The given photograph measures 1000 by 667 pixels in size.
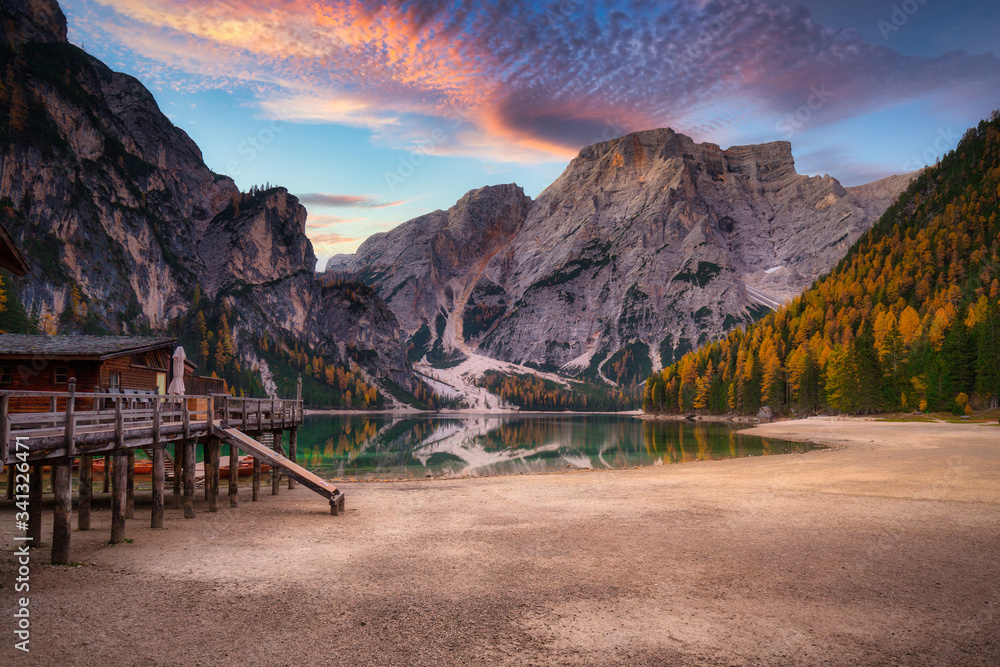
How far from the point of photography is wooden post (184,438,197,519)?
22406 mm

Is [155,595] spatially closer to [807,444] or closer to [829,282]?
[807,444]

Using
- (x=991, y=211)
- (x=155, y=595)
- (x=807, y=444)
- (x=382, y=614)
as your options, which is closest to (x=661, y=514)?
(x=382, y=614)

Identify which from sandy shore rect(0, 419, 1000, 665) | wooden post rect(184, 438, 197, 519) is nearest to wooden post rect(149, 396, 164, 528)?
sandy shore rect(0, 419, 1000, 665)

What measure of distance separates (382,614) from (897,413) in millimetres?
104120

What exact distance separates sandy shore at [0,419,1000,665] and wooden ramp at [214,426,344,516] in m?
0.85

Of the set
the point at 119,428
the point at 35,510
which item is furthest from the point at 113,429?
the point at 35,510

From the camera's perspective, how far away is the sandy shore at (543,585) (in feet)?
31.6

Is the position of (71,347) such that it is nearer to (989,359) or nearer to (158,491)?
(158,491)

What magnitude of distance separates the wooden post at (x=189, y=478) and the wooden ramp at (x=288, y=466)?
4.23ft

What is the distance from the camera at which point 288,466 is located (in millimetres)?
23391

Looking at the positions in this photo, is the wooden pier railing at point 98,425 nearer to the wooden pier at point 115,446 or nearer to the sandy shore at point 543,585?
the wooden pier at point 115,446

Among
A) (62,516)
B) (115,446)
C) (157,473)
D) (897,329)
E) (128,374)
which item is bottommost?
(62,516)

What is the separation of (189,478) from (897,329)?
4282 inches

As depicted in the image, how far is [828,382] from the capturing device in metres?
102
